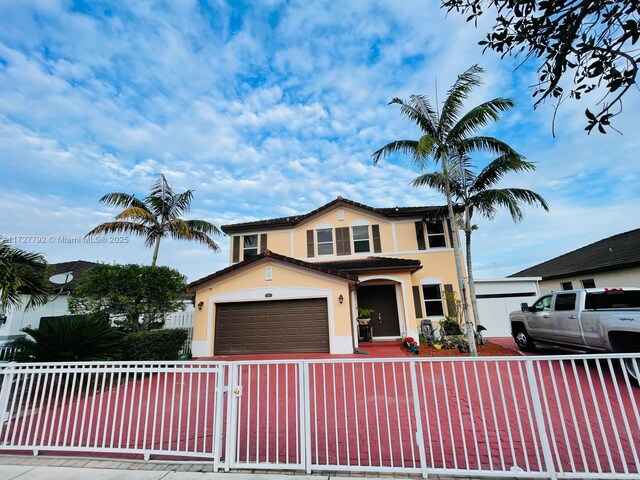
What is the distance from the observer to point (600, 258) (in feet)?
55.9

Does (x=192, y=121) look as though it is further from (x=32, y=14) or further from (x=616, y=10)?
(x=616, y=10)

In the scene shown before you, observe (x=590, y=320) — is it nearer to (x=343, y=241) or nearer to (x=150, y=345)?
(x=343, y=241)

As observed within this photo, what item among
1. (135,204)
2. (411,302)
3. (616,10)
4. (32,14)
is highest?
(32,14)

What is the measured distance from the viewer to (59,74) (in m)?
8.14

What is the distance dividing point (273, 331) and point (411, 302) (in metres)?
6.27

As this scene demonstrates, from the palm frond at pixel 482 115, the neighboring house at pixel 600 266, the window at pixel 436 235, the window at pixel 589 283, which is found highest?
the palm frond at pixel 482 115

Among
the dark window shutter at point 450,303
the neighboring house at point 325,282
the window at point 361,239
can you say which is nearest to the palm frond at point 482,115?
the neighboring house at point 325,282

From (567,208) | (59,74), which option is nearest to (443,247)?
(567,208)

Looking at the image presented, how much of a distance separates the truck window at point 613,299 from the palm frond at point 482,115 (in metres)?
6.52

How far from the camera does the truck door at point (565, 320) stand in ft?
24.8

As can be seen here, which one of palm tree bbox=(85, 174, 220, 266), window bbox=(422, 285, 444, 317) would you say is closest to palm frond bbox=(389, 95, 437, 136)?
window bbox=(422, 285, 444, 317)

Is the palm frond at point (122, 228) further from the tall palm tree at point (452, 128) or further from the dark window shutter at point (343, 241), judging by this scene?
the tall palm tree at point (452, 128)

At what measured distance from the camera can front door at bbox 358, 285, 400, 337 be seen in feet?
44.4

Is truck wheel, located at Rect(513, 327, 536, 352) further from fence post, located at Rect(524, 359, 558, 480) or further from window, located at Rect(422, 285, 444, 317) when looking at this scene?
fence post, located at Rect(524, 359, 558, 480)
